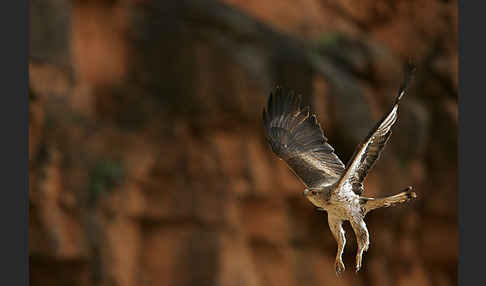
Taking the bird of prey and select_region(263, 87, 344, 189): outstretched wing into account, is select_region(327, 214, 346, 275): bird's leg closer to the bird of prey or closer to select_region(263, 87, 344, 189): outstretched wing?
the bird of prey

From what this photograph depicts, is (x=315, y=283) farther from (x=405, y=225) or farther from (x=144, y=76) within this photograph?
(x=144, y=76)

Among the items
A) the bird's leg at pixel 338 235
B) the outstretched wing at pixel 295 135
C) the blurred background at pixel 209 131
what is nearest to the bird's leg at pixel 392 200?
the bird's leg at pixel 338 235

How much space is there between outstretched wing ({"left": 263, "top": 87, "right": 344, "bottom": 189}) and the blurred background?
10.5ft

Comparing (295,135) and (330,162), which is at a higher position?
(295,135)

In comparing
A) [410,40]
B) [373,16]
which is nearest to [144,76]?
[373,16]

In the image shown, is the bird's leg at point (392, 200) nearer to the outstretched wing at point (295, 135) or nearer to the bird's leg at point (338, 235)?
the bird's leg at point (338, 235)

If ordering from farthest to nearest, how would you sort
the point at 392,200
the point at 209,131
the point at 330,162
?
the point at 209,131 < the point at 330,162 < the point at 392,200

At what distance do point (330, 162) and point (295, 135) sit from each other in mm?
238

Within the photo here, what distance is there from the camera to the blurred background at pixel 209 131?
7.20 metres

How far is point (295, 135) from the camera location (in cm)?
427

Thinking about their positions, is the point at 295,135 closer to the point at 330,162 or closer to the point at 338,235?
the point at 330,162

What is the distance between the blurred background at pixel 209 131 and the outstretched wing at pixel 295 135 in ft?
10.5

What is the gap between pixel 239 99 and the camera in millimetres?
7824

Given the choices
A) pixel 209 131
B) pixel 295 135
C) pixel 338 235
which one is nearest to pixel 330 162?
pixel 295 135
